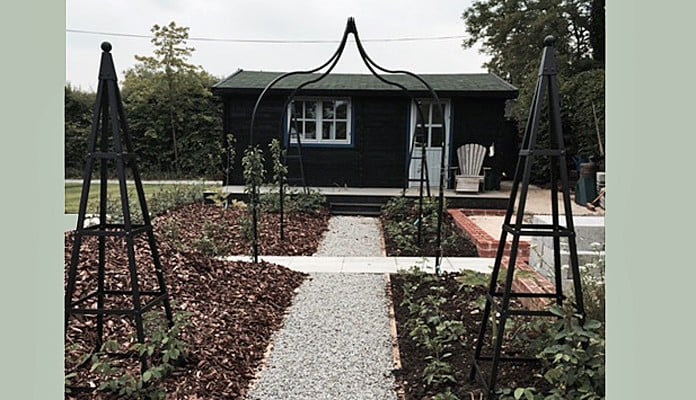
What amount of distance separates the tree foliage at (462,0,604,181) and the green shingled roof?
909mm

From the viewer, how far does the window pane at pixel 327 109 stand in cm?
1177

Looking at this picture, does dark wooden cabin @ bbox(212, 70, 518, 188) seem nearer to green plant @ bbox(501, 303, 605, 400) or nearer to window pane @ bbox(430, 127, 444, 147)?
window pane @ bbox(430, 127, 444, 147)

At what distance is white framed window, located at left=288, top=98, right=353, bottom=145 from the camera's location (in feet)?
38.6

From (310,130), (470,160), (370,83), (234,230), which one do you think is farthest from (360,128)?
(234,230)

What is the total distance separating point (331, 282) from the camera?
520 centimetres

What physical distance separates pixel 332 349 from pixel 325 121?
874 cm

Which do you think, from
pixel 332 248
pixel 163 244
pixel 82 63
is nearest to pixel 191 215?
pixel 332 248

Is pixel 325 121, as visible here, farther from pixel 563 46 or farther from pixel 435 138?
pixel 563 46

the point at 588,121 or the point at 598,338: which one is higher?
the point at 588,121

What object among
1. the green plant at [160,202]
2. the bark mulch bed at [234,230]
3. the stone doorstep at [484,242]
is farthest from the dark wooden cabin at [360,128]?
the stone doorstep at [484,242]

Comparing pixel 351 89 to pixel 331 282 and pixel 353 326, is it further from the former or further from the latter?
pixel 353 326

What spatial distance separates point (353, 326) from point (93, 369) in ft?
6.10

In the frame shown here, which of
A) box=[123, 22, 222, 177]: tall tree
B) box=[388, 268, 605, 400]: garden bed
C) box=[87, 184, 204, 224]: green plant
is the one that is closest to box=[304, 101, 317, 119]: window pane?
box=[87, 184, 204, 224]: green plant

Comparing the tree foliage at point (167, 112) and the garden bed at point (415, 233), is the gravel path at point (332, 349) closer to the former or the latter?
the garden bed at point (415, 233)
